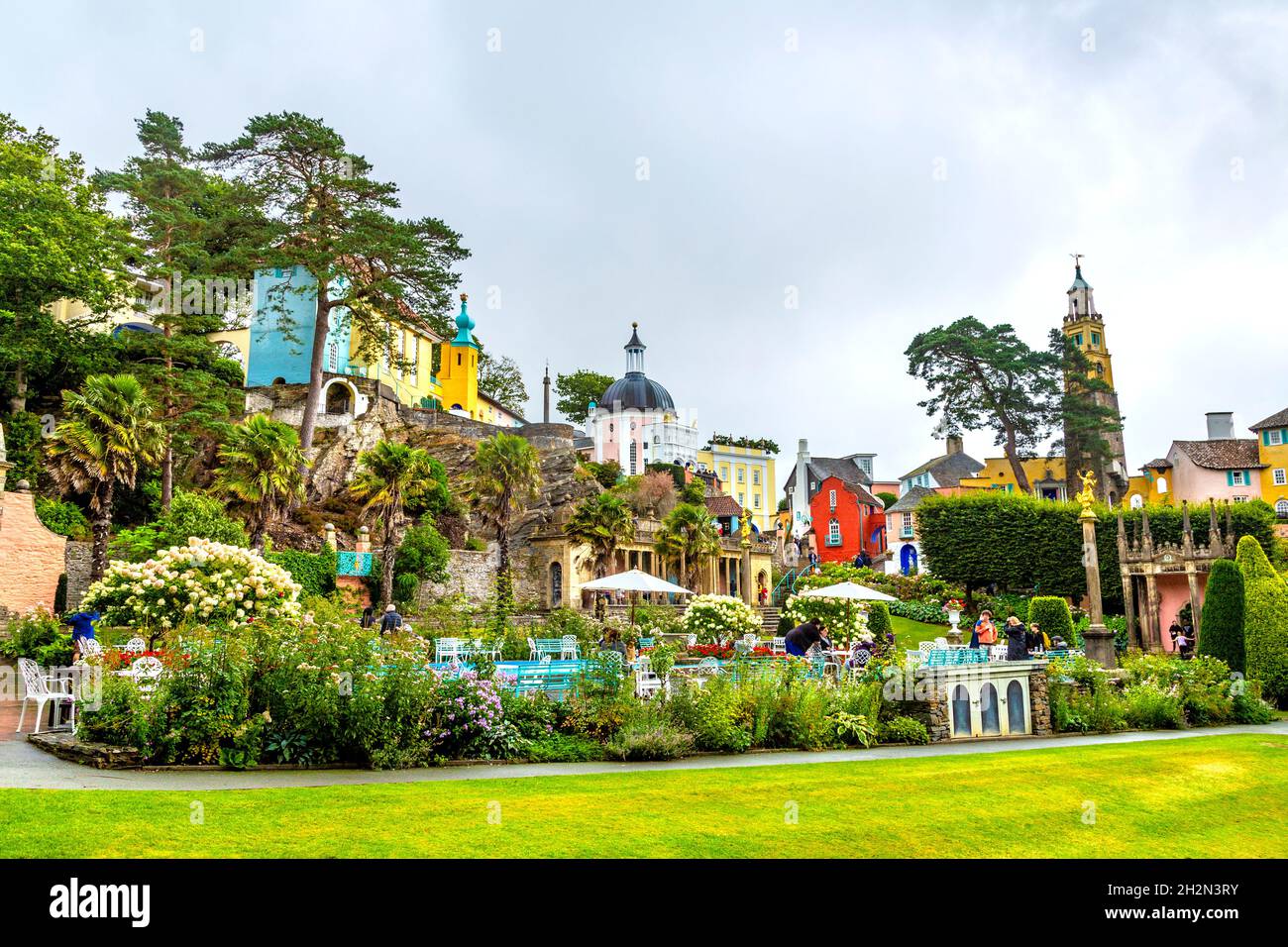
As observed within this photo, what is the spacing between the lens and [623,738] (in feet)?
43.3

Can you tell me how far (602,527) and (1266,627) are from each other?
2245 centimetres

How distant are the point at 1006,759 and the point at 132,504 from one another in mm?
33748

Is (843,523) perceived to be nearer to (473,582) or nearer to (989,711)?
(473,582)

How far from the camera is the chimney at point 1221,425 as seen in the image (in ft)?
225

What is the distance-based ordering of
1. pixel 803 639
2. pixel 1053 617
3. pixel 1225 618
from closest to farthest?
1. pixel 803 639
2. pixel 1225 618
3. pixel 1053 617

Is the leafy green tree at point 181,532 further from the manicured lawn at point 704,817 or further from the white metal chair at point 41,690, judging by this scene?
the manicured lawn at point 704,817

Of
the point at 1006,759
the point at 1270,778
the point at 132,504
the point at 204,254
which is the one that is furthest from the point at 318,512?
the point at 1270,778

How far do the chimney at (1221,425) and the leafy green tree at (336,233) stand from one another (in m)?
54.8

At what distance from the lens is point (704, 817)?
345 inches

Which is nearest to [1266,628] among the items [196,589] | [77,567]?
[196,589]

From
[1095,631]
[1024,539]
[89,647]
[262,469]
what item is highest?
[262,469]

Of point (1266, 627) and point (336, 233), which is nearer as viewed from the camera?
point (1266, 627)

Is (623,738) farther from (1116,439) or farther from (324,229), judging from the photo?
(1116,439)

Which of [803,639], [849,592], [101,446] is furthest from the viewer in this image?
[101,446]
